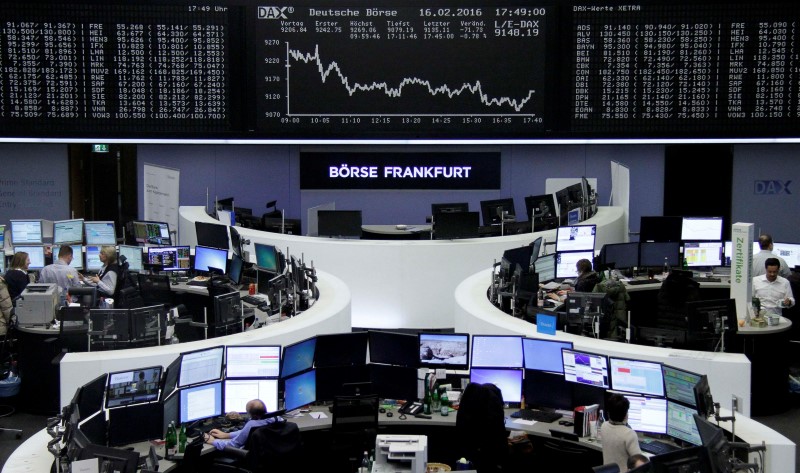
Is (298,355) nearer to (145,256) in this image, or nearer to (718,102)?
(718,102)

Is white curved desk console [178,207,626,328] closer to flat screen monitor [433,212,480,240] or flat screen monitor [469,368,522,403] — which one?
flat screen monitor [433,212,480,240]

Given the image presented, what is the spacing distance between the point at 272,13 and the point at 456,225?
13.6 feet

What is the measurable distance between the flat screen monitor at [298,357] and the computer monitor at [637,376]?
7.42ft

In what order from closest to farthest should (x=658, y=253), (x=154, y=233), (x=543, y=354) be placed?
(x=543, y=354), (x=658, y=253), (x=154, y=233)

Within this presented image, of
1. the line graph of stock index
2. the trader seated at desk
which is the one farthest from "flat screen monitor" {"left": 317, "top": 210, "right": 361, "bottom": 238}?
the trader seated at desk

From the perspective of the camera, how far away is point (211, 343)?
780 cm

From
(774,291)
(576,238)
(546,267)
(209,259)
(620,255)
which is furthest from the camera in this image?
(209,259)

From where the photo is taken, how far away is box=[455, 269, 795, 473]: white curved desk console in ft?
20.5

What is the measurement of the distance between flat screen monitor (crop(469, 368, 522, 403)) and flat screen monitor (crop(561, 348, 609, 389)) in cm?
41

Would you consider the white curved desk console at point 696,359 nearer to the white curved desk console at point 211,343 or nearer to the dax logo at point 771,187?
the white curved desk console at point 211,343

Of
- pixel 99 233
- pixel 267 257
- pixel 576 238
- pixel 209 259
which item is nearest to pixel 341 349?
pixel 267 257

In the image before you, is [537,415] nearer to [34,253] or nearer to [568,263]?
[568,263]

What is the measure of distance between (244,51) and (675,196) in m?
9.71

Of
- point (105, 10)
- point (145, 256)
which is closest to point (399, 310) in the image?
point (145, 256)
